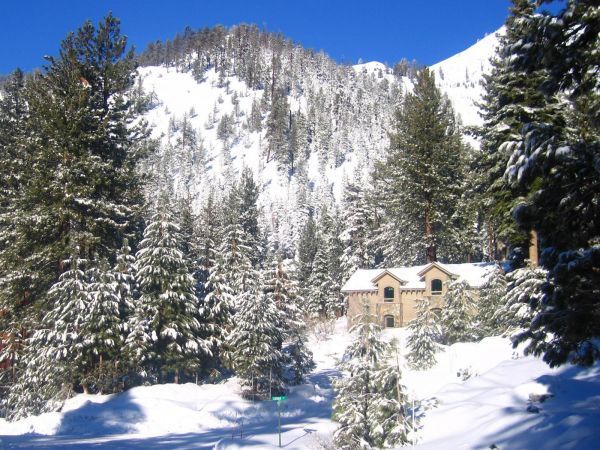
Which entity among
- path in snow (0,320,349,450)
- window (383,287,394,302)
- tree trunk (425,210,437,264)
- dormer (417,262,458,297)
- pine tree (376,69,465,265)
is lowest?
path in snow (0,320,349,450)

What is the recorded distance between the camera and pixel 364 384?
1638cm

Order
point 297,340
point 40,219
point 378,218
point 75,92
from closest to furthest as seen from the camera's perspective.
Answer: point 40,219 → point 75,92 → point 297,340 → point 378,218

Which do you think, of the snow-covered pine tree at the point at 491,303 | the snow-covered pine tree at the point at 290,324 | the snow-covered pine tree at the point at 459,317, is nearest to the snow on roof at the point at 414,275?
the snow-covered pine tree at the point at 459,317

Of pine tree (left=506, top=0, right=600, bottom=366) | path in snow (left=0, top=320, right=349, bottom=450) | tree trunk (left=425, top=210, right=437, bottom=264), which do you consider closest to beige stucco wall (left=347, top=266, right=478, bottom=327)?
tree trunk (left=425, top=210, right=437, bottom=264)

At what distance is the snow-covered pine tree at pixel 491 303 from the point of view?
1115 inches

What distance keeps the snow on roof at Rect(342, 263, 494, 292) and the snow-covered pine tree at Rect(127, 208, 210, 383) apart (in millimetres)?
20654

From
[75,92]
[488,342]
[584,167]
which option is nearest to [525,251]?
[488,342]

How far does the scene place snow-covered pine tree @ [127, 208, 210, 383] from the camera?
93.4 feet

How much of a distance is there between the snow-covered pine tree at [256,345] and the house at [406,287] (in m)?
14.4

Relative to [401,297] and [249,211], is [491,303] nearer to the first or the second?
[401,297]

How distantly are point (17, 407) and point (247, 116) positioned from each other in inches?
6225

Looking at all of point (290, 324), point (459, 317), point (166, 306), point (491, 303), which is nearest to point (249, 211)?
point (290, 324)

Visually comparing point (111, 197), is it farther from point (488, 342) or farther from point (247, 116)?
point (247, 116)

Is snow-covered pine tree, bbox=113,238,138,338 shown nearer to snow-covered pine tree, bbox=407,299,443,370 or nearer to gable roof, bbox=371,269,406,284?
snow-covered pine tree, bbox=407,299,443,370
